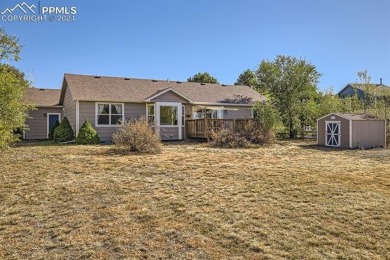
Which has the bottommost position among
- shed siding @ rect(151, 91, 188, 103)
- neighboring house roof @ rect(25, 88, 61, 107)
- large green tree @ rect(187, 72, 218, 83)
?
shed siding @ rect(151, 91, 188, 103)

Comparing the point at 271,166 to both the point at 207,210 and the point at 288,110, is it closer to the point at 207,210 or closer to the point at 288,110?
the point at 207,210

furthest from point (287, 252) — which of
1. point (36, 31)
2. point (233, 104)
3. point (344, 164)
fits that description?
point (233, 104)

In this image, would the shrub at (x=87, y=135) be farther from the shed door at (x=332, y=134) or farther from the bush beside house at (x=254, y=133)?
the shed door at (x=332, y=134)

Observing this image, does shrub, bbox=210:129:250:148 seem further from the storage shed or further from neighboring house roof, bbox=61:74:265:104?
neighboring house roof, bbox=61:74:265:104

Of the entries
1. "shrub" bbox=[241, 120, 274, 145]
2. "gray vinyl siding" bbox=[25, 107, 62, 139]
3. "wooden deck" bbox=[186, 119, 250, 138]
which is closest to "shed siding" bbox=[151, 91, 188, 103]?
"wooden deck" bbox=[186, 119, 250, 138]

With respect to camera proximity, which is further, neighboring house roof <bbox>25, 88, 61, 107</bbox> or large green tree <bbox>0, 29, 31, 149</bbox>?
neighboring house roof <bbox>25, 88, 61, 107</bbox>

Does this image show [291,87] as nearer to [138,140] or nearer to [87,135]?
[87,135]

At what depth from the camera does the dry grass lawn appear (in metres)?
3.77

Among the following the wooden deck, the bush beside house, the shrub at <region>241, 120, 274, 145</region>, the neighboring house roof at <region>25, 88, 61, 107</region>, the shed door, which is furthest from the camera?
the neighboring house roof at <region>25, 88, 61, 107</region>

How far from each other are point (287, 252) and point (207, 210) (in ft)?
5.61

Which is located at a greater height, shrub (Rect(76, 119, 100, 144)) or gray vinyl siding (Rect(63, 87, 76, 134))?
gray vinyl siding (Rect(63, 87, 76, 134))

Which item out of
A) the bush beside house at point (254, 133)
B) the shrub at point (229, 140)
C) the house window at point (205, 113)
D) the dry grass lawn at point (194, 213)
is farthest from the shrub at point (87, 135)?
the dry grass lawn at point (194, 213)

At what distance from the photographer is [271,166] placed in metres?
9.21

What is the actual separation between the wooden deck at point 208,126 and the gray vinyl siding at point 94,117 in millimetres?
3186
